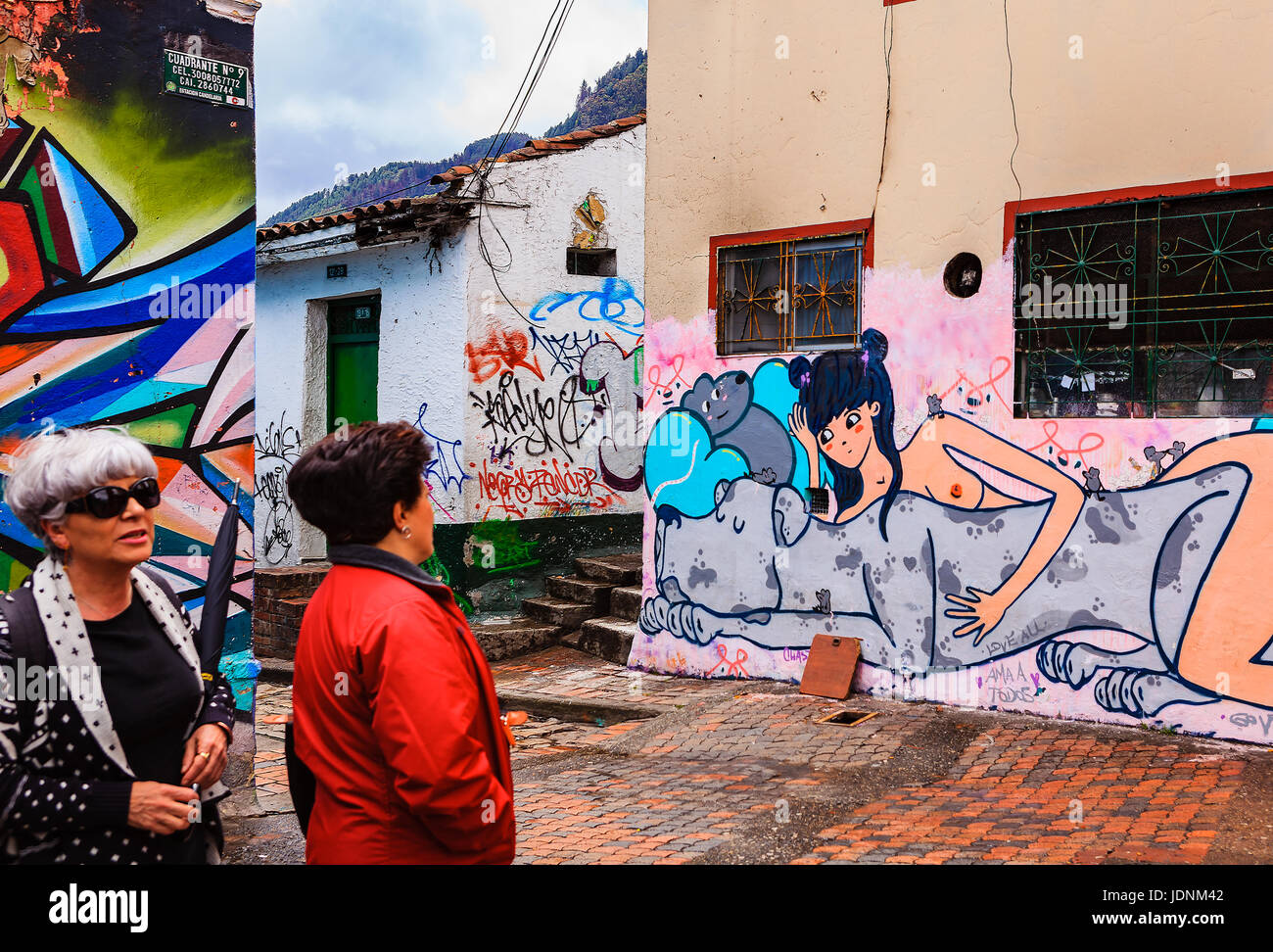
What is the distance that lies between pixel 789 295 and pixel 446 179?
13.8 feet

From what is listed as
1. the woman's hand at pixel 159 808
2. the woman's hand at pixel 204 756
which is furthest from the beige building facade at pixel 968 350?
the woman's hand at pixel 159 808

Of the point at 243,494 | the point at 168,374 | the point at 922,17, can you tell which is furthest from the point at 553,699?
the point at 922,17

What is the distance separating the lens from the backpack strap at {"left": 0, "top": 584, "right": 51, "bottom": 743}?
7.95ft

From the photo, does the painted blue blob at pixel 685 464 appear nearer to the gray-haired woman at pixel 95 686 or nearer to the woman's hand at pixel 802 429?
the woman's hand at pixel 802 429

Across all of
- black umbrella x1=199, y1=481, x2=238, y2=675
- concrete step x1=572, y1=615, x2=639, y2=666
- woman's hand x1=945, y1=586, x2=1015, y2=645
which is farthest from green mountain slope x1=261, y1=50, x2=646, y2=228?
black umbrella x1=199, y1=481, x2=238, y2=675

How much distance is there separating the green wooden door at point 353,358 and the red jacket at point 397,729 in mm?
9683

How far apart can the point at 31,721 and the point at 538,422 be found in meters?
8.85

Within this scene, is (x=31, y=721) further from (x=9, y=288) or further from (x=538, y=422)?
(x=538, y=422)

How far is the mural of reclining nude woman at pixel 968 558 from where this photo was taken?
6.28 metres

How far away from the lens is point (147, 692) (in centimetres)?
262

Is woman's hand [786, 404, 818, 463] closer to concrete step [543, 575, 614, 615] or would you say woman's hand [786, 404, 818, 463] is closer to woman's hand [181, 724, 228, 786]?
concrete step [543, 575, 614, 615]

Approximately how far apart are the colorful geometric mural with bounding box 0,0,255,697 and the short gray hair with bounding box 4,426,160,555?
7.66 feet

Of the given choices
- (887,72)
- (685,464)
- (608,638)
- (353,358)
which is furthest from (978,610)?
(353,358)

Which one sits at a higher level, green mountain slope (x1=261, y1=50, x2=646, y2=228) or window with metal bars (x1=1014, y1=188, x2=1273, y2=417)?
green mountain slope (x1=261, y1=50, x2=646, y2=228)
